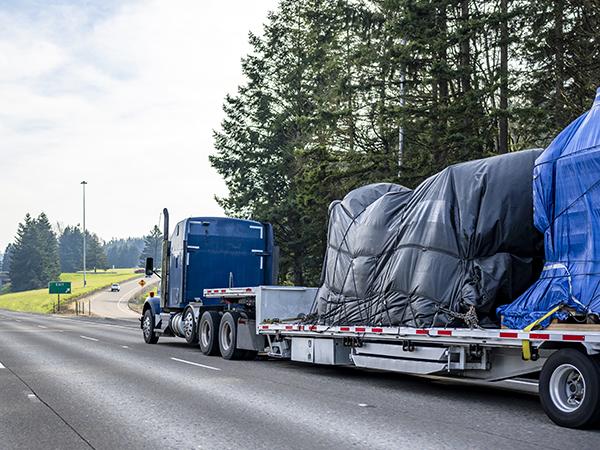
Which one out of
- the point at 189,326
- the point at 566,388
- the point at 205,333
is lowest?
the point at 205,333

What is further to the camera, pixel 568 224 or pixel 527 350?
pixel 568 224

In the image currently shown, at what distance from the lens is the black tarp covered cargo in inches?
332

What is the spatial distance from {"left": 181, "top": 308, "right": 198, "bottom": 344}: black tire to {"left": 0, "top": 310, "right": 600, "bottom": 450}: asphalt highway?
366 cm

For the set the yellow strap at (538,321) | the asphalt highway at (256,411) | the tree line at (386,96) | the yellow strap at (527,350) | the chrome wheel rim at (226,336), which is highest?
the tree line at (386,96)

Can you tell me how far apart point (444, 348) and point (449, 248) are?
1381 mm

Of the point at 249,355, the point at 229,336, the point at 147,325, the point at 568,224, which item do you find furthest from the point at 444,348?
the point at 147,325

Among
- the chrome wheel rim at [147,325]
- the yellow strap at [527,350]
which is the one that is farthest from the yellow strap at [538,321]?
the chrome wheel rim at [147,325]

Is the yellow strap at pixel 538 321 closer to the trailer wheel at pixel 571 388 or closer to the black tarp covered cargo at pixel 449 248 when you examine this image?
the trailer wheel at pixel 571 388

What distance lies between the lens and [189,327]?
54.5 ft

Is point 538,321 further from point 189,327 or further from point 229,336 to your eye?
point 189,327

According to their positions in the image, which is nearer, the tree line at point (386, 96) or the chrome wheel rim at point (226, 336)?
the chrome wheel rim at point (226, 336)

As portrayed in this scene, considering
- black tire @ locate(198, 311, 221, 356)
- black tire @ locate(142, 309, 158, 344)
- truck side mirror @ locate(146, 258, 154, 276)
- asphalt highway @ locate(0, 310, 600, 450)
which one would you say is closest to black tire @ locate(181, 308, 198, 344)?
black tire @ locate(198, 311, 221, 356)

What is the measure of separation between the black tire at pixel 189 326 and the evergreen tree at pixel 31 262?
138753mm

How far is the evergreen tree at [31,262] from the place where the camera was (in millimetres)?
144375
